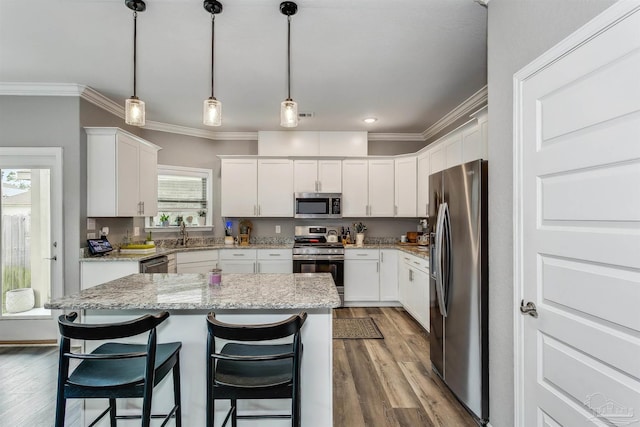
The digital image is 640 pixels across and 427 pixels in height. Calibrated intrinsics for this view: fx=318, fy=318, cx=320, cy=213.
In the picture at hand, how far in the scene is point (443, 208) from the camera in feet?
8.16

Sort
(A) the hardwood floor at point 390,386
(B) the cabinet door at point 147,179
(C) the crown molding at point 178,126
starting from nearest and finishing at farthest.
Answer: (A) the hardwood floor at point 390,386 < (C) the crown molding at point 178,126 < (B) the cabinet door at point 147,179

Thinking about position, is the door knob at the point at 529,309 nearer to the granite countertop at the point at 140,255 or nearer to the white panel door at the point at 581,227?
the white panel door at the point at 581,227

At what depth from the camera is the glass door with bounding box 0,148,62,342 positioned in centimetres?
338

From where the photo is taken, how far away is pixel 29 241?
3406 mm

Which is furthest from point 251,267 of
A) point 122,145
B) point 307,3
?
point 307,3

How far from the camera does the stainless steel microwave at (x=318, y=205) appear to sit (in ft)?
16.3

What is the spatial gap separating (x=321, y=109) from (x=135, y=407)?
3.52 meters

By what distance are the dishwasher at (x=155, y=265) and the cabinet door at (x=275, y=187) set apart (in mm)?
1561

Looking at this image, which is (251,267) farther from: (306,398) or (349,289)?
(306,398)

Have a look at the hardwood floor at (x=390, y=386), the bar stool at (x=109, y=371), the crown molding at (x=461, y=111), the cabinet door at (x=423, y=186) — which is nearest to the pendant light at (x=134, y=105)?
the bar stool at (x=109, y=371)

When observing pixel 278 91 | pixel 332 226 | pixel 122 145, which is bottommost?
pixel 332 226

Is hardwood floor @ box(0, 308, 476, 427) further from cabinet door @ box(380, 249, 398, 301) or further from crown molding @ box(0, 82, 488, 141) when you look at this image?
crown molding @ box(0, 82, 488, 141)

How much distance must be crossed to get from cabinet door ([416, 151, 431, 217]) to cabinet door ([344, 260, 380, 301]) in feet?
3.41

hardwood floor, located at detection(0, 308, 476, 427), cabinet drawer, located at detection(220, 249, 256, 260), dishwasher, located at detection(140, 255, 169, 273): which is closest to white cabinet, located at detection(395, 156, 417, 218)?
hardwood floor, located at detection(0, 308, 476, 427)
